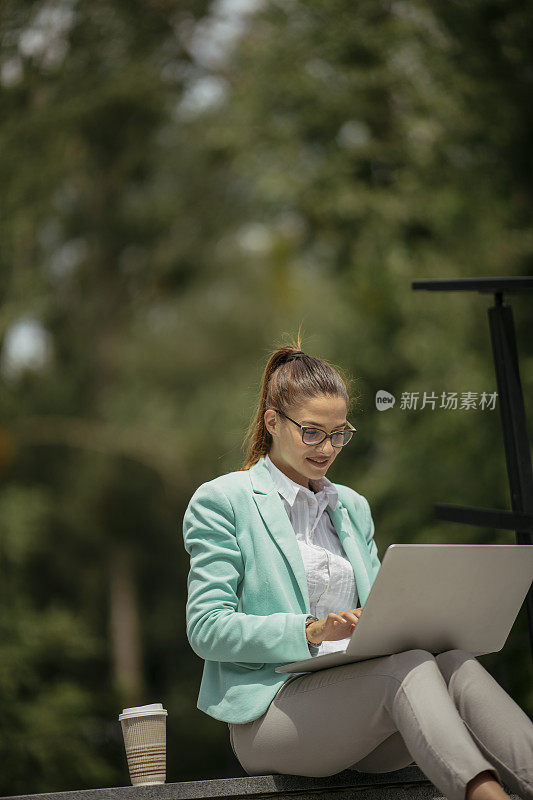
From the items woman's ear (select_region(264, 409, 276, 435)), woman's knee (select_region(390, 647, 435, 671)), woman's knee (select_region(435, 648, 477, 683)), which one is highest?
woman's ear (select_region(264, 409, 276, 435))

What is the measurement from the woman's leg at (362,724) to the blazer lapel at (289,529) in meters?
0.21

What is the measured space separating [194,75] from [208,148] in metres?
0.71

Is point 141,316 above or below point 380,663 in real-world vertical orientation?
above

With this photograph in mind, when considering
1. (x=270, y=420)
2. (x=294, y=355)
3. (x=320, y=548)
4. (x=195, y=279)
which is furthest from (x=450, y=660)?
(x=195, y=279)

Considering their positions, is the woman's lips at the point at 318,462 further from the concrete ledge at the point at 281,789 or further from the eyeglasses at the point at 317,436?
the concrete ledge at the point at 281,789

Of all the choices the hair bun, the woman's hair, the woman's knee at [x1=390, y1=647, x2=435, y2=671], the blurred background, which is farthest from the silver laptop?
the blurred background

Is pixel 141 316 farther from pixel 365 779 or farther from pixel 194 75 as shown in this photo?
pixel 365 779

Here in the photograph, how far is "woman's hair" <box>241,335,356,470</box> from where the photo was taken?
2.34 metres

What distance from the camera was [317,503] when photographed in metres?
2.38

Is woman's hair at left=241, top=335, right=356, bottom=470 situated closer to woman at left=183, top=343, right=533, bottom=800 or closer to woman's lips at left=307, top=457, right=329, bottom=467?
woman at left=183, top=343, right=533, bottom=800

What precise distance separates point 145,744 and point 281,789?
30 centimetres

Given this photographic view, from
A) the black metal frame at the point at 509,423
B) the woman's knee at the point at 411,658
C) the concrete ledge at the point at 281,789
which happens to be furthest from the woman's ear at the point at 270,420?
the concrete ledge at the point at 281,789

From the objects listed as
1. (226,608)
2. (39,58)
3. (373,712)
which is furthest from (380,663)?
(39,58)

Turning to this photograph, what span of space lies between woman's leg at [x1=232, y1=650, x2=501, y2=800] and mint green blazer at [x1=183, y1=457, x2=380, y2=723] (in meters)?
0.05
